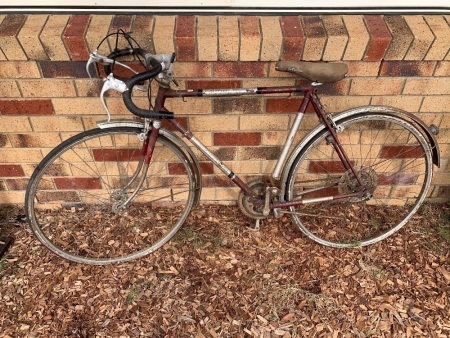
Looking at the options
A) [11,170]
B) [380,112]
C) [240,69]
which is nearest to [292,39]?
[240,69]

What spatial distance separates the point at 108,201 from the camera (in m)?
3.15

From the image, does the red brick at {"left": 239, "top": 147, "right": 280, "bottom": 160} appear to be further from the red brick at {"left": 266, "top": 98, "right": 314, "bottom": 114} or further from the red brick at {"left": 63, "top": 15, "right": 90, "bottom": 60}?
the red brick at {"left": 63, "top": 15, "right": 90, "bottom": 60}

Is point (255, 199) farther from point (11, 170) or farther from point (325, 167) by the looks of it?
point (11, 170)

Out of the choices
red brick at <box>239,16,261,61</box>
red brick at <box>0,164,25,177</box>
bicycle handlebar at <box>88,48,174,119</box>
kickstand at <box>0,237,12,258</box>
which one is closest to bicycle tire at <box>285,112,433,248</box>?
red brick at <box>239,16,261,61</box>

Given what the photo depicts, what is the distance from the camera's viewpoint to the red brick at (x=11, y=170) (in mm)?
2920

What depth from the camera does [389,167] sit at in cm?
301

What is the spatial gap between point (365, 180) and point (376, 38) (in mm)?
910

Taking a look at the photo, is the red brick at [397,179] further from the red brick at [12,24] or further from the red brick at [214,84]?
the red brick at [12,24]

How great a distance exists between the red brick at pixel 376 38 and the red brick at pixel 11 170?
234 centimetres

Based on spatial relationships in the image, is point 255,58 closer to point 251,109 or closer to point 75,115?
point 251,109

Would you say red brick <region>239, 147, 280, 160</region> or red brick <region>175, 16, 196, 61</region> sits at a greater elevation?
red brick <region>175, 16, 196, 61</region>

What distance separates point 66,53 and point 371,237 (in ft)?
7.51

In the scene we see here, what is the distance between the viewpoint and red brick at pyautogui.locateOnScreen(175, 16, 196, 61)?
7.44ft

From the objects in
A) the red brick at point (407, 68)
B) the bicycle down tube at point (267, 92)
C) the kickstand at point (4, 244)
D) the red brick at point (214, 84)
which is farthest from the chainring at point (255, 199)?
the kickstand at point (4, 244)
